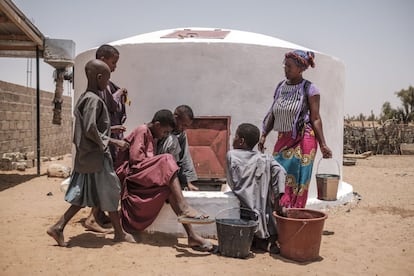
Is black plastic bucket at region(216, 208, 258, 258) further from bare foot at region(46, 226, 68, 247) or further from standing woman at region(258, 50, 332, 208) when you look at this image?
bare foot at region(46, 226, 68, 247)

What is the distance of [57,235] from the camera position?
11.1 ft

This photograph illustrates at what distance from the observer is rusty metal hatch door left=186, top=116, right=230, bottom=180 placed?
17.9ft

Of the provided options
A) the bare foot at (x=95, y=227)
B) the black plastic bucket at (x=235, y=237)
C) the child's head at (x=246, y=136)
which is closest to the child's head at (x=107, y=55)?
the child's head at (x=246, y=136)

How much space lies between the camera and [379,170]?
446 inches

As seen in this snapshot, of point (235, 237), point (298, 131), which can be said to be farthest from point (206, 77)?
point (235, 237)

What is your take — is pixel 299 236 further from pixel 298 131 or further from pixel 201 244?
pixel 298 131

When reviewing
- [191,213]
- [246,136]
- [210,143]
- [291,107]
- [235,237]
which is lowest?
[235,237]

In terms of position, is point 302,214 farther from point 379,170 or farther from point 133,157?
point 379,170

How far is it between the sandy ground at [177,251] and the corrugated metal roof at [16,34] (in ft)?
11.0

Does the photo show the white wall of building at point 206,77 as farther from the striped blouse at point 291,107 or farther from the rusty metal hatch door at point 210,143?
the striped blouse at point 291,107

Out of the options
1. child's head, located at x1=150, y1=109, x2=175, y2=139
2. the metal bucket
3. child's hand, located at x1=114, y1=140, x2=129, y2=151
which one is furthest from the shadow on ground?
the metal bucket

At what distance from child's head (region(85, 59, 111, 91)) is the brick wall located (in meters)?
7.32

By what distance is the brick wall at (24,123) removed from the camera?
32.7 ft

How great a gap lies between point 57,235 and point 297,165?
213cm
